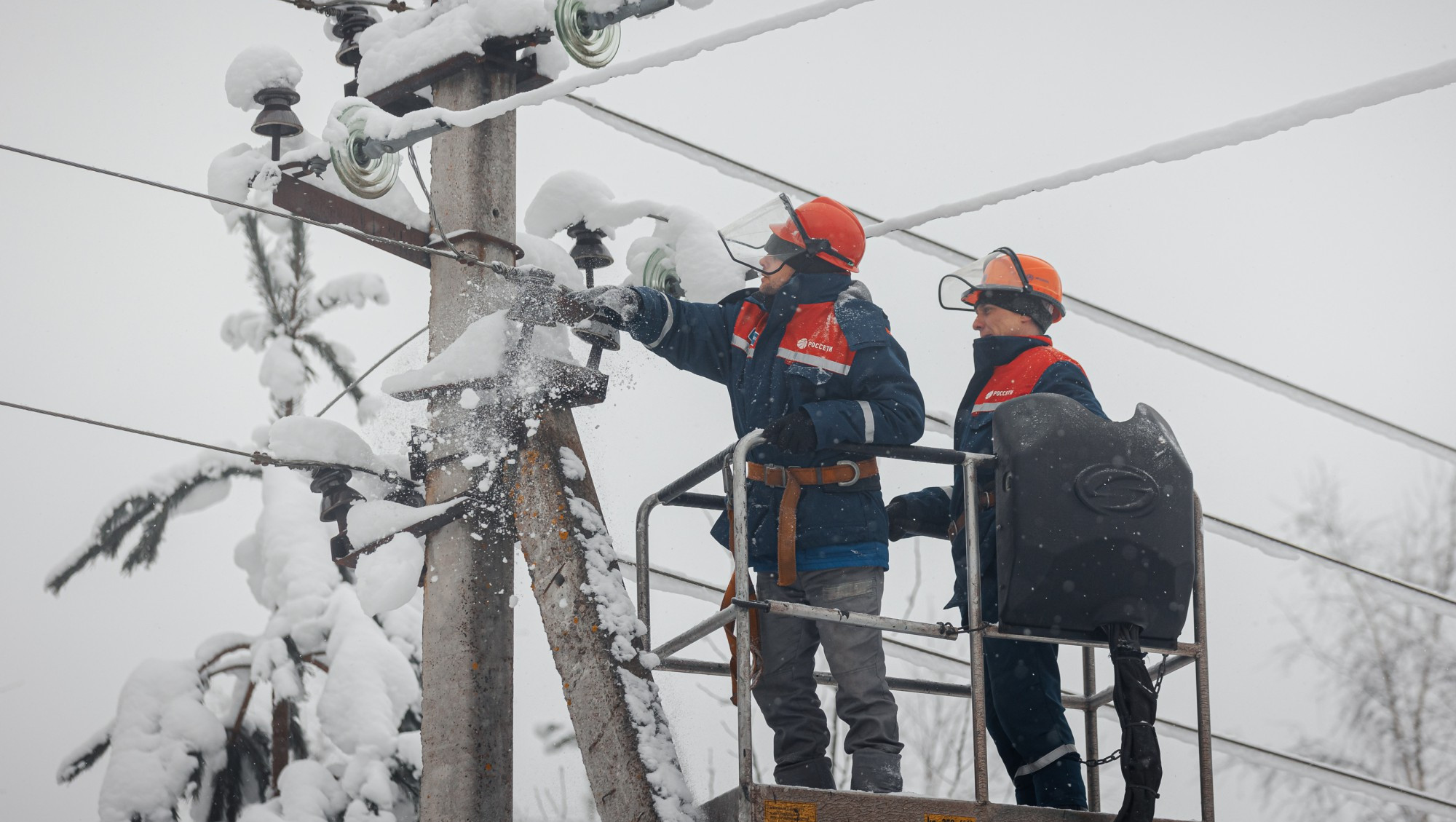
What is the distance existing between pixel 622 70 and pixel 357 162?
1.41 m

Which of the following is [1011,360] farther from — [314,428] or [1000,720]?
[314,428]

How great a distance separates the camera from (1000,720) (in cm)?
429

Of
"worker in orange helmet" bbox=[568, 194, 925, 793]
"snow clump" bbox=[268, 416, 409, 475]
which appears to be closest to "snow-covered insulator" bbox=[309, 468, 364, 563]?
"snow clump" bbox=[268, 416, 409, 475]

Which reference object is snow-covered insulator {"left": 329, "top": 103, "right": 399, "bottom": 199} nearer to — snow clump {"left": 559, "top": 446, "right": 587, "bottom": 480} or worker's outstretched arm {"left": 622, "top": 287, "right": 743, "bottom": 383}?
worker's outstretched arm {"left": 622, "top": 287, "right": 743, "bottom": 383}

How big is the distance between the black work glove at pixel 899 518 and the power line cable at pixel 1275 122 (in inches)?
48.8

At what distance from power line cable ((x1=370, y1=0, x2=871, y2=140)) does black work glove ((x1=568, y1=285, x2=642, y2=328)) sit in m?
0.68

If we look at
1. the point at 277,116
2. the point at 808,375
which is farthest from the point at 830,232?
the point at 277,116

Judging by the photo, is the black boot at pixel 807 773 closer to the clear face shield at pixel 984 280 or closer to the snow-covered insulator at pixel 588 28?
the clear face shield at pixel 984 280

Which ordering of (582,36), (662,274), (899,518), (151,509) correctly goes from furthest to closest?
(151,509)
(662,274)
(899,518)
(582,36)

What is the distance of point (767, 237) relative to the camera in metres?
4.74

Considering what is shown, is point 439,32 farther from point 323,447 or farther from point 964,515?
point 964,515

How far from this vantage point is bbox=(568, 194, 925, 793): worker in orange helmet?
402 cm

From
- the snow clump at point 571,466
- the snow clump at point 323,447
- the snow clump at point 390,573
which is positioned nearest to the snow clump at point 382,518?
the snow clump at point 390,573

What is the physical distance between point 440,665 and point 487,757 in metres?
0.32
